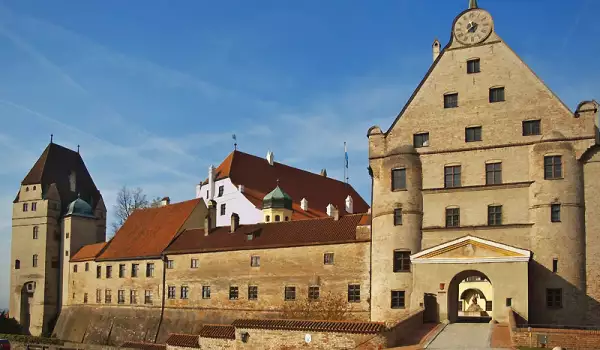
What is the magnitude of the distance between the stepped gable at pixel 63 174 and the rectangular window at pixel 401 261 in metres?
41.0

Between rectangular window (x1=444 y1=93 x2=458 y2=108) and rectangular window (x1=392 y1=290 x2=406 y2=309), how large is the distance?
11.2 m

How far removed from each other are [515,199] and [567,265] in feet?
14.8

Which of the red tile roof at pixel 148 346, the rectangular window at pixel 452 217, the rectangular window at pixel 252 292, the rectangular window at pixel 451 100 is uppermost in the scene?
the rectangular window at pixel 451 100

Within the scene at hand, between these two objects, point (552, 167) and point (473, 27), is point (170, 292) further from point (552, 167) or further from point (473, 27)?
point (552, 167)

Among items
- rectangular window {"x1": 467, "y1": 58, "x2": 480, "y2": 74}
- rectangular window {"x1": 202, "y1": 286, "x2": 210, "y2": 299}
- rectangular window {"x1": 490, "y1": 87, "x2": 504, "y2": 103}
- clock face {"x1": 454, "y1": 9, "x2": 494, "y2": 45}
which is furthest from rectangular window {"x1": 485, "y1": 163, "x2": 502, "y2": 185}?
rectangular window {"x1": 202, "y1": 286, "x2": 210, "y2": 299}

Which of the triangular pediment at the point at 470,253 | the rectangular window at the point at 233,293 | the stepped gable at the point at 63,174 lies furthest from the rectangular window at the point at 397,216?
the stepped gable at the point at 63,174

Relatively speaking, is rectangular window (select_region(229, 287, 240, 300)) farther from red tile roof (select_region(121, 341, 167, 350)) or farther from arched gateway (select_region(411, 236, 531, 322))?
arched gateway (select_region(411, 236, 531, 322))

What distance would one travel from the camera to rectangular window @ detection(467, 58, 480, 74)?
41.7 m

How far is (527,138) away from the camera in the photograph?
3978 centimetres

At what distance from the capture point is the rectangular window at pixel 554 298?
37.7 meters

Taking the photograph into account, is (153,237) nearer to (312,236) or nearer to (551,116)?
(312,236)

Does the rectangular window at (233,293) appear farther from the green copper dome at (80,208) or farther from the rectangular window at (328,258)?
the green copper dome at (80,208)

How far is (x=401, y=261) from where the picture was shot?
137 feet

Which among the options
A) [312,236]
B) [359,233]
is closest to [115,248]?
[312,236]
